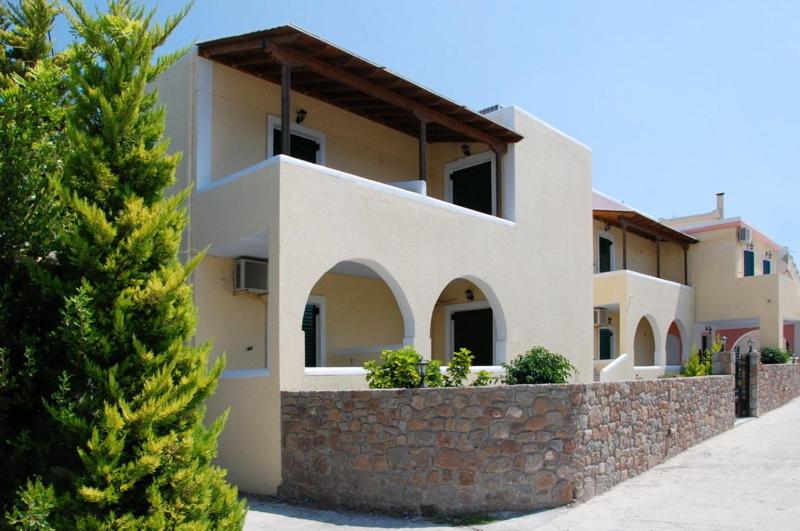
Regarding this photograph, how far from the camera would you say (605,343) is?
24344 millimetres

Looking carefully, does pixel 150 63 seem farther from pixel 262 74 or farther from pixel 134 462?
pixel 262 74

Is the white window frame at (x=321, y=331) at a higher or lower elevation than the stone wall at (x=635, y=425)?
higher

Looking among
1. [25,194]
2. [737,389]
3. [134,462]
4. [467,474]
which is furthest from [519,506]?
[737,389]

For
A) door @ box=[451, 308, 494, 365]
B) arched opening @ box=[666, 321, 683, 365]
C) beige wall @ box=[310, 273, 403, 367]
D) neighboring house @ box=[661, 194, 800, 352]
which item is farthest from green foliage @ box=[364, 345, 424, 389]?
arched opening @ box=[666, 321, 683, 365]

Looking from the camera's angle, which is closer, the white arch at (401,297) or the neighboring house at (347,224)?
the neighboring house at (347,224)

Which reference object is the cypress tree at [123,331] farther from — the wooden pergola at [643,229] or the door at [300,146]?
the wooden pergola at [643,229]

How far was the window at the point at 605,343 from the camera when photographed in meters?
24.1

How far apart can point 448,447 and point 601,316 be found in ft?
51.4

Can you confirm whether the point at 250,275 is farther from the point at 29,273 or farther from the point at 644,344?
the point at 644,344

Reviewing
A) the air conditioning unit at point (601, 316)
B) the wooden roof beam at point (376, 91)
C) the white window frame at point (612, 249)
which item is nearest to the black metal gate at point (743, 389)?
the air conditioning unit at point (601, 316)

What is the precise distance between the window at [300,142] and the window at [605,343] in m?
13.5

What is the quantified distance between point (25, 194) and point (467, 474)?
18.2ft

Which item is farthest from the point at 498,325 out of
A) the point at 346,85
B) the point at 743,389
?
the point at 743,389

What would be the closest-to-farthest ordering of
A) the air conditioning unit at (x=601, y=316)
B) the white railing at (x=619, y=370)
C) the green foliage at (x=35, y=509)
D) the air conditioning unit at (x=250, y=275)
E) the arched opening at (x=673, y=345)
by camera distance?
the green foliage at (x=35, y=509)
the air conditioning unit at (x=250, y=275)
the white railing at (x=619, y=370)
the air conditioning unit at (x=601, y=316)
the arched opening at (x=673, y=345)
